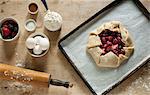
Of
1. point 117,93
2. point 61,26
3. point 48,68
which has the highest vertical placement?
point 61,26

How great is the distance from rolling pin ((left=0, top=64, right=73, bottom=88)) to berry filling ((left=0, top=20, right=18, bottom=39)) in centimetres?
13

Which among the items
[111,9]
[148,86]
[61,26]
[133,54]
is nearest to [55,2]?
[61,26]

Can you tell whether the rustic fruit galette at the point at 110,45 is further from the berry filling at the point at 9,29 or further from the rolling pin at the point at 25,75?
the berry filling at the point at 9,29

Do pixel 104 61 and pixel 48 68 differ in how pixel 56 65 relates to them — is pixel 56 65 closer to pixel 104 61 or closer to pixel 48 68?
pixel 48 68

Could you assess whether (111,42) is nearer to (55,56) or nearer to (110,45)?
(110,45)

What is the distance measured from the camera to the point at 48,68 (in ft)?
6.19

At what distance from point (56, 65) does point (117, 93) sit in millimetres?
263

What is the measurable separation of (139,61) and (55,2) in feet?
1.35

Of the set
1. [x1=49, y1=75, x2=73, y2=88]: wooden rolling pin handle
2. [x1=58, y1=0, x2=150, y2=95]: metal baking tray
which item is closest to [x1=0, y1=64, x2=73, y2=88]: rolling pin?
[x1=49, y1=75, x2=73, y2=88]: wooden rolling pin handle

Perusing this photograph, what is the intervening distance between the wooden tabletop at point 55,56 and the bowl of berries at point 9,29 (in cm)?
4

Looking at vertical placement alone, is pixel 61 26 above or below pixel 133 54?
above

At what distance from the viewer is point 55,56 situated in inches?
74.7

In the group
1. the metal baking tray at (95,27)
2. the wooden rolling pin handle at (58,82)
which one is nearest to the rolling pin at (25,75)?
the wooden rolling pin handle at (58,82)

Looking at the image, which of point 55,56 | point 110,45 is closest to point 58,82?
point 55,56
